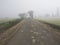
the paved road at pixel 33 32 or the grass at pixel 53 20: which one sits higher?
the grass at pixel 53 20

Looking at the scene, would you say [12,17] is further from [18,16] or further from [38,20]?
[38,20]

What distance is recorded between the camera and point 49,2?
231 inches

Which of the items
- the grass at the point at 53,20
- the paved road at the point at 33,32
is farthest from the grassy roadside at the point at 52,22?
the paved road at the point at 33,32

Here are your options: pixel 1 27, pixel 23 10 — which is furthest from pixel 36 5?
pixel 1 27

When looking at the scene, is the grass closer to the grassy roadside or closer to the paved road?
the grassy roadside

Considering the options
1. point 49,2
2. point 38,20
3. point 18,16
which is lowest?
point 38,20

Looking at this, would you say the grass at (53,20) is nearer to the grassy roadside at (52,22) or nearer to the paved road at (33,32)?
the grassy roadside at (52,22)

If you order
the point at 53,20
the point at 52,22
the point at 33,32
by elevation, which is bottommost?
the point at 33,32

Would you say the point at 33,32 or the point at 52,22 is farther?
the point at 33,32

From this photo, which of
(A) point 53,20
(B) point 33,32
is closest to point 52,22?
(A) point 53,20

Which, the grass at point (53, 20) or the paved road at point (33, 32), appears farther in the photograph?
the grass at point (53, 20)

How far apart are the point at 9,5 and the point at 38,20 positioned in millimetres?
1560

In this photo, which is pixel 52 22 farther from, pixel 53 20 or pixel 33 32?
pixel 33 32

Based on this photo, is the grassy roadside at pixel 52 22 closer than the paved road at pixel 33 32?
No
